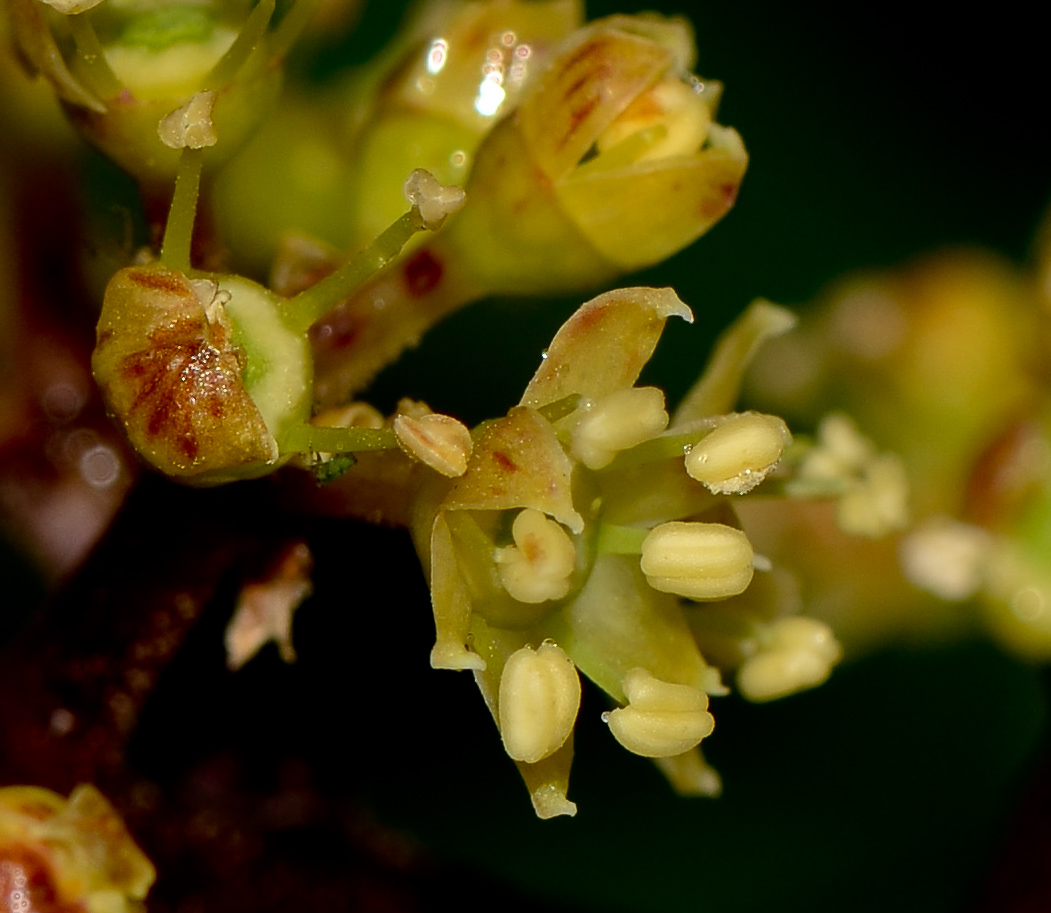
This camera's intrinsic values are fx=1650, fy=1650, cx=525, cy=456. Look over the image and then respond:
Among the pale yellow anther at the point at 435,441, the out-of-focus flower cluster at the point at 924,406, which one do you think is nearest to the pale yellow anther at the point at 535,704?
the pale yellow anther at the point at 435,441

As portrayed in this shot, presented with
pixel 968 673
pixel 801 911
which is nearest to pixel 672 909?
pixel 801 911

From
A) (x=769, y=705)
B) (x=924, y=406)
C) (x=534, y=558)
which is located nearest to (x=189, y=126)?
(x=534, y=558)

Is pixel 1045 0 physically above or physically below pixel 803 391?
above

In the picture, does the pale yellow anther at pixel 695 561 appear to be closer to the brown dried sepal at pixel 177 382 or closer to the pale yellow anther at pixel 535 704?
the pale yellow anther at pixel 535 704

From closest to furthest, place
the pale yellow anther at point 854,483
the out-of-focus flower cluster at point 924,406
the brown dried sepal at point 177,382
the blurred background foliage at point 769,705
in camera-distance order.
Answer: the brown dried sepal at point 177,382 → the pale yellow anther at point 854,483 → the blurred background foliage at point 769,705 → the out-of-focus flower cluster at point 924,406

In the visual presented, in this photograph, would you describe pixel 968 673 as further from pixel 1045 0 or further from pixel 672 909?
pixel 1045 0

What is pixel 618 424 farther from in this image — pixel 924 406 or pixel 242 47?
pixel 924 406

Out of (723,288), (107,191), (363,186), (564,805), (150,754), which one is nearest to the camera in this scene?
(564,805)
